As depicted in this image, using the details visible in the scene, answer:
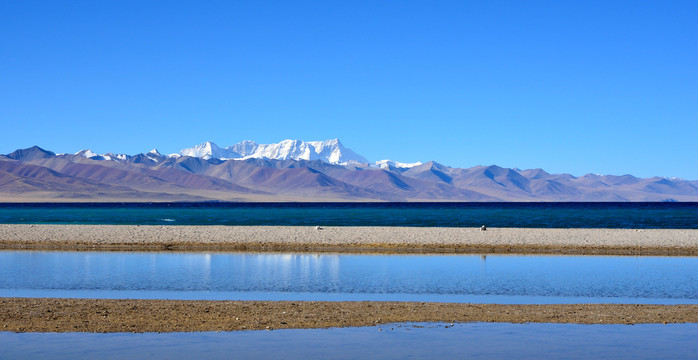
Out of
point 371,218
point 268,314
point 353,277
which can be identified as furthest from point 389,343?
point 371,218

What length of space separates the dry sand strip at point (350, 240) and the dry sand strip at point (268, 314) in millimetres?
20072

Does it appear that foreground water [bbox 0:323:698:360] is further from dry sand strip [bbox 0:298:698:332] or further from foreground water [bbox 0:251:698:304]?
foreground water [bbox 0:251:698:304]

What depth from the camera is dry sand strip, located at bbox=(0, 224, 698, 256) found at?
38906 millimetres

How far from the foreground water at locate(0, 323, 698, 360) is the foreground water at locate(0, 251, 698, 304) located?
4724 millimetres

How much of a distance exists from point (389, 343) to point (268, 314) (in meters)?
3.74

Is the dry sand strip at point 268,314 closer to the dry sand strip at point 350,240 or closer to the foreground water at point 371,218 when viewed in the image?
the dry sand strip at point 350,240

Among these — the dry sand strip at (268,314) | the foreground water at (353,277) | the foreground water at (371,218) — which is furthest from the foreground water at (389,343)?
the foreground water at (371,218)

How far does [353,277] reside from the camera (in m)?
25.1

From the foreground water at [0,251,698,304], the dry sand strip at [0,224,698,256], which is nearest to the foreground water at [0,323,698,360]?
the foreground water at [0,251,698,304]

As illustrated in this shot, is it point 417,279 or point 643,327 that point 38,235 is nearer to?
point 417,279

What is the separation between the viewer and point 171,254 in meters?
35.1

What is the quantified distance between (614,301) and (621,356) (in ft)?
24.0

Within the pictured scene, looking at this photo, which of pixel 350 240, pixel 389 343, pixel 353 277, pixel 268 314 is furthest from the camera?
pixel 350 240

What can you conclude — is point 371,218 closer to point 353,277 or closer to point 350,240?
point 350,240
